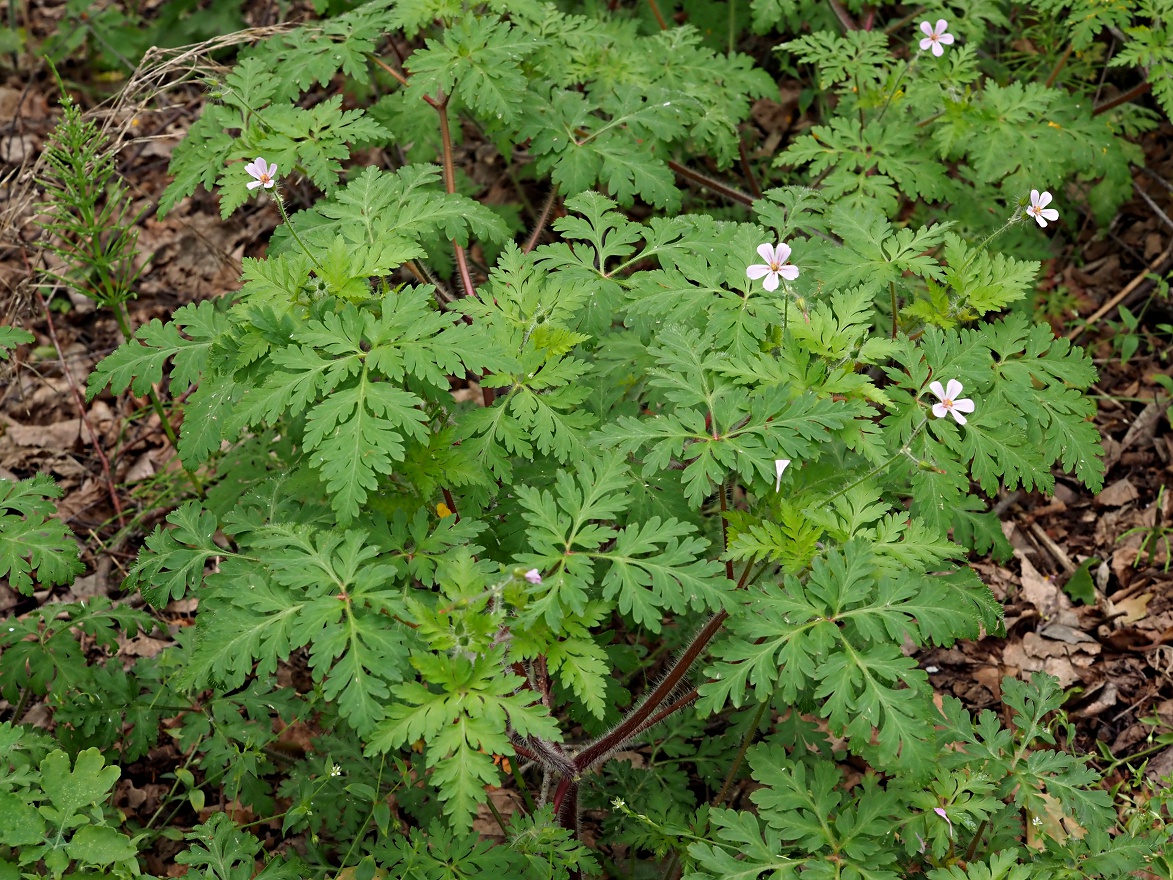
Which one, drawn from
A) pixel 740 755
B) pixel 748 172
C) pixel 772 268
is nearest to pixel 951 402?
pixel 772 268

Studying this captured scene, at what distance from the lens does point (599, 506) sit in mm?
2818

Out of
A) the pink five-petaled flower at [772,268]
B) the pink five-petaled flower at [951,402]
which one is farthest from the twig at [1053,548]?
the pink five-petaled flower at [772,268]

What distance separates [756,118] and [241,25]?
369 centimetres

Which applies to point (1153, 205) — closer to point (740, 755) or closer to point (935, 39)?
point (935, 39)

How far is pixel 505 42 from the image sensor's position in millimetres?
4102

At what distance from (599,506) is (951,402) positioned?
112 centimetres

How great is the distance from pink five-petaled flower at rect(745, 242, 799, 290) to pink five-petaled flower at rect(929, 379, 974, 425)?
1.86 ft

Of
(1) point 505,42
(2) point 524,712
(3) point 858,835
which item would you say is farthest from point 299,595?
(1) point 505,42

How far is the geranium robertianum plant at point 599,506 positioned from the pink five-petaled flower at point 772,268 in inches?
0.8

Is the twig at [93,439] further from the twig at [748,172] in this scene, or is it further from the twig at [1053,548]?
the twig at [1053,548]

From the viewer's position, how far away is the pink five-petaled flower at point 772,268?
9.73 ft

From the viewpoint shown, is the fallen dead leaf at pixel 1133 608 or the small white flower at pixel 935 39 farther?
the fallen dead leaf at pixel 1133 608

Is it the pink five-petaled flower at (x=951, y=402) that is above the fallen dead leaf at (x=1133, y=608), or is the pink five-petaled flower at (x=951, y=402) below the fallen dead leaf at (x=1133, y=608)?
above

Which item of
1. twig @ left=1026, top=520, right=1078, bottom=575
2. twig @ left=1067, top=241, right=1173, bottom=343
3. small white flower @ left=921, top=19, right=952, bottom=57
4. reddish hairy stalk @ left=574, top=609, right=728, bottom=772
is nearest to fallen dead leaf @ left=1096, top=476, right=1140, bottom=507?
twig @ left=1026, top=520, right=1078, bottom=575
